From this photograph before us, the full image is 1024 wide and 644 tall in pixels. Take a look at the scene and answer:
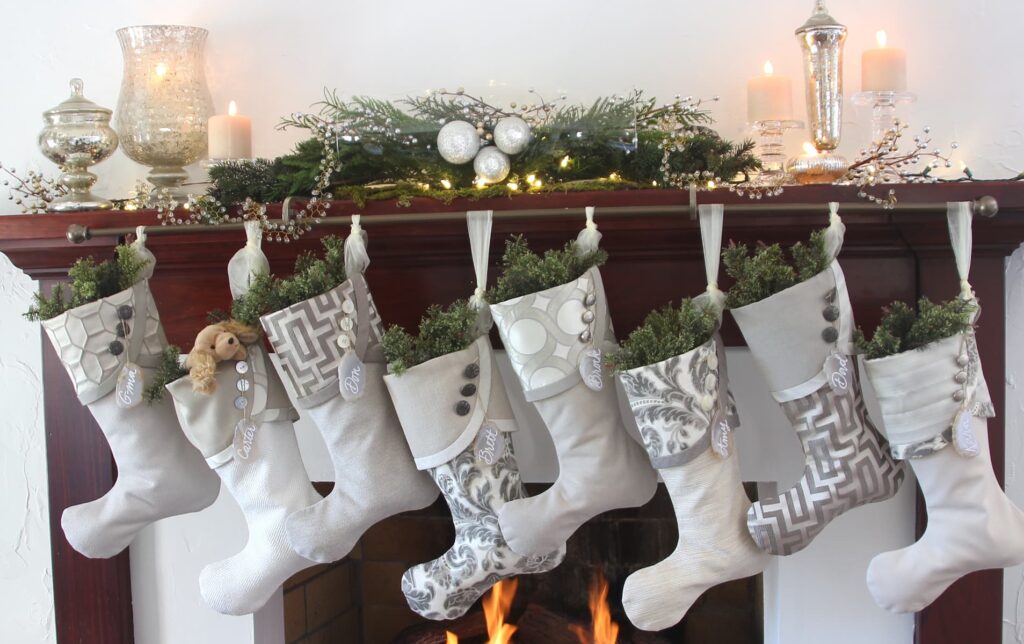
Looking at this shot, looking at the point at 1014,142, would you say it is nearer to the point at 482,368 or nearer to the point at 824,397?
the point at 824,397

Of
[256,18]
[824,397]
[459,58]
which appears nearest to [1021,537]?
[824,397]

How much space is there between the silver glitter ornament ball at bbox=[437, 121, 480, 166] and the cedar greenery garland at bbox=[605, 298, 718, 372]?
1.15ft

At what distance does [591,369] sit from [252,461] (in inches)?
19.5

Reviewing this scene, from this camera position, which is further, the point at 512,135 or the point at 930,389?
the point at 512,135

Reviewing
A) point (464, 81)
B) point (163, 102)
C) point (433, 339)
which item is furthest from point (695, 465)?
point (163, 102)

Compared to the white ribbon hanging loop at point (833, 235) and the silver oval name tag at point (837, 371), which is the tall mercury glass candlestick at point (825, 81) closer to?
the white ribbon hanging loop at point (833, 235)

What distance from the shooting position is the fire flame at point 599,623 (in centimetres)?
164

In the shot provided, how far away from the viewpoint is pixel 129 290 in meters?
1.33

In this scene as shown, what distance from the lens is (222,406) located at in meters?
1.29

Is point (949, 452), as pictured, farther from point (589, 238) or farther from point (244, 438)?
point (244, 438)

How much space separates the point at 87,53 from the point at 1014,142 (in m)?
1.48

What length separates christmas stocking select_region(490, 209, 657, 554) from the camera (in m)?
1.20

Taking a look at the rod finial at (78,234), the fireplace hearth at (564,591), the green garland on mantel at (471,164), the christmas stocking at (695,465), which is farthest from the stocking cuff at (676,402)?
the rod finial at (78,234)

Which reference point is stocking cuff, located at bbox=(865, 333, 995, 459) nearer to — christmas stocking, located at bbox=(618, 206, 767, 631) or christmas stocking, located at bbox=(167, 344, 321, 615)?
christmas stocking, located at bbox=(618, 206, 767, 631)
